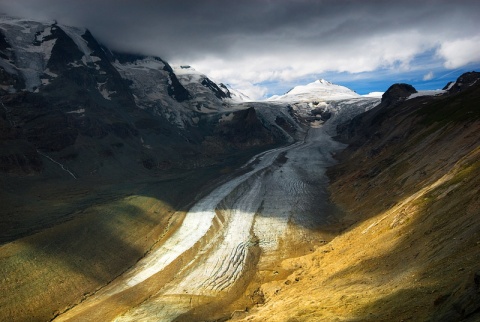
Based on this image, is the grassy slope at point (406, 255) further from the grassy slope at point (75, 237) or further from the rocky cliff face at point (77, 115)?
the rocky cliff face at point (77, 115)

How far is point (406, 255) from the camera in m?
24.5

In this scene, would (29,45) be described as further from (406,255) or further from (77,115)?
(406,255)

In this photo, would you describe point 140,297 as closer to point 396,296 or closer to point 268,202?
point 396,296

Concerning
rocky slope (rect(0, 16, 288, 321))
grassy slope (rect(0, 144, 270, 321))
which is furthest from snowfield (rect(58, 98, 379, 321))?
rocky slope (rect(0, 16, 288, 321))

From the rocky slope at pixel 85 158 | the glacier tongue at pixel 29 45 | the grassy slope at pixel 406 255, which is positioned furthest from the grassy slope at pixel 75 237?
the glacier tongue at pixel 29 45

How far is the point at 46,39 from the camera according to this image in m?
132

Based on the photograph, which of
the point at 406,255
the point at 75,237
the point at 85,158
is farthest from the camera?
the point at 85,158

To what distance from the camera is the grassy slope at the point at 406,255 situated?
55.0 ft

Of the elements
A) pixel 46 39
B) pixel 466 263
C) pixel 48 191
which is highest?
pixel 46 39

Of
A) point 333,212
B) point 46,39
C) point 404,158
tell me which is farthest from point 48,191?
point 46,39

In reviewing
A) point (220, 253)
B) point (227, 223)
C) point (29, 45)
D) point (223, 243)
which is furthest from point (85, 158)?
point (220, 253)

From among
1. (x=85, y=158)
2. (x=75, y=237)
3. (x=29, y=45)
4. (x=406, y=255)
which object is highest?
(x=29, y=45)

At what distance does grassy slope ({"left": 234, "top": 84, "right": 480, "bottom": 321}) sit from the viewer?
1677cm

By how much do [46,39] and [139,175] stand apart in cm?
7318
